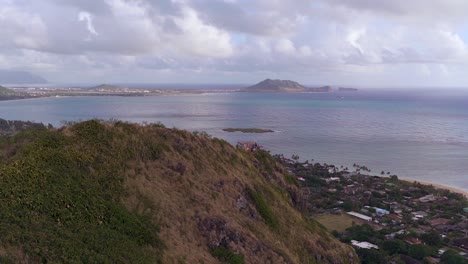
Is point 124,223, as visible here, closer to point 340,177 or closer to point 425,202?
point 425,202

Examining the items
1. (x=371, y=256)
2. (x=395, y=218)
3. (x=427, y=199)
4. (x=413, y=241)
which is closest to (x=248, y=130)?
(x=427, y=199)

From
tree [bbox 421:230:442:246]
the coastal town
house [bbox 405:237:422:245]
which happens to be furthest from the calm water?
house [bbox 405:237:422:245]

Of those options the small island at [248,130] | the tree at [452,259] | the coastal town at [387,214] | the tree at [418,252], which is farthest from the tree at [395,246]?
the small island at [248,130]

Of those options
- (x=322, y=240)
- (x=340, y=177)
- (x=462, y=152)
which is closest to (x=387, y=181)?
(x=340, y=177)

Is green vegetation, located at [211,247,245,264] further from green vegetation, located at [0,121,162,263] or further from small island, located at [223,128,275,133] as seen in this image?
small island, located at [223,128,275,133]

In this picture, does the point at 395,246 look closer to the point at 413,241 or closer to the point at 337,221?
the point at 413,241

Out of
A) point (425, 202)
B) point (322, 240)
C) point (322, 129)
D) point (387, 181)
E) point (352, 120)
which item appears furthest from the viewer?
point (352, 120)

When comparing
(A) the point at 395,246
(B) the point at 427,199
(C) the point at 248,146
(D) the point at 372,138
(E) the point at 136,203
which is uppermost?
(E) the point at 136,203
